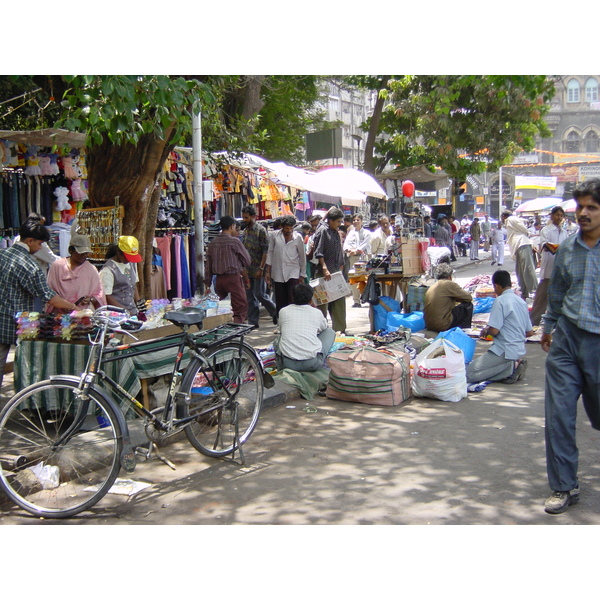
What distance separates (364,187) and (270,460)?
11.0 m

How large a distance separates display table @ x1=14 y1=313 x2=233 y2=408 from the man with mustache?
2911mm

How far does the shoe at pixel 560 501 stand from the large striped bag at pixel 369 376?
9.23 feet

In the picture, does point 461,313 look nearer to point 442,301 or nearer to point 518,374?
point 442,301

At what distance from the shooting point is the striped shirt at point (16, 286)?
5676 millimetres

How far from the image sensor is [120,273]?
721cm

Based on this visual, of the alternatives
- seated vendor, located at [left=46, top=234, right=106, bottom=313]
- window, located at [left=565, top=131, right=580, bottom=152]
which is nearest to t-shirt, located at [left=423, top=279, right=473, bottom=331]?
seated vendor, located at [left=46, top=234, right=106, bottom=313]

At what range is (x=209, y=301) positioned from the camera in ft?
24.9

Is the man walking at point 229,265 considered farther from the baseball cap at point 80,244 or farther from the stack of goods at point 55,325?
the stack of goods at point 55,325

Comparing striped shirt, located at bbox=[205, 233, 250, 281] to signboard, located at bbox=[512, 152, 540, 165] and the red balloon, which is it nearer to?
the red balloon

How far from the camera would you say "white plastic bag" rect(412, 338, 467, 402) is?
23.2 feet

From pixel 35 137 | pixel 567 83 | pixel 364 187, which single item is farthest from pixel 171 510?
pixel 567 83

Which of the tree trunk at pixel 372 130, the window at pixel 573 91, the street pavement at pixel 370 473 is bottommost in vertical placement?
the street pavement at pixel 370 473

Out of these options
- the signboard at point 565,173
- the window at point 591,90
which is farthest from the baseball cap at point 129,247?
the window at point 591,90
